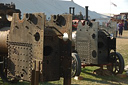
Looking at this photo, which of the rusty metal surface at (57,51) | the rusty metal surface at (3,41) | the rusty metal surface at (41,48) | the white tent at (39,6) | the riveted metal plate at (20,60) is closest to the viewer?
the rusty metal surface at (41,48)

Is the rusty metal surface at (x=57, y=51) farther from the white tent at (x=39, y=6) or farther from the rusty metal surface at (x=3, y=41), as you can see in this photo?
the white tent at (x=39, y=6)

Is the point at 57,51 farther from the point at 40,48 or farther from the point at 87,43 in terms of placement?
the point at 87,43

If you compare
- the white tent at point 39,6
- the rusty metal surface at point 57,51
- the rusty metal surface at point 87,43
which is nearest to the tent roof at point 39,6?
the white tent at point 39,6

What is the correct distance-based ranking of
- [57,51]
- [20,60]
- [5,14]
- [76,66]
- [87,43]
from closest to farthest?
[57,51] < [20,60] < [5,14] < [76,66] < [87,43]

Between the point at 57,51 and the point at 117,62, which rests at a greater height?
the point at 57,51

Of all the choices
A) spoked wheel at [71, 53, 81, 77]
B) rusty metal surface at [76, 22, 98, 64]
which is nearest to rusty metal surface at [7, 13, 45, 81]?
spoked wheel at [71, 53, 81, 77]

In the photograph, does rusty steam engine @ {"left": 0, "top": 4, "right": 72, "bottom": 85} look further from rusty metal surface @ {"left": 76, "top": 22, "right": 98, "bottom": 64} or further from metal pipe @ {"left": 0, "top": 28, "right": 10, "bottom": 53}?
rusty metal surface @ {"left": 76, "top": 22, "right": 98, "bottom": 64}

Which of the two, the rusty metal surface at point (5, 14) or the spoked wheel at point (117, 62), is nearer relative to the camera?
the rusty metal surface at point (5, 14)

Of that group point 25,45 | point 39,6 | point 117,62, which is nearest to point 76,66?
point 117,62

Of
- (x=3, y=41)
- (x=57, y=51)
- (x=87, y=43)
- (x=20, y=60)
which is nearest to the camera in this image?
(x=57, y=51)

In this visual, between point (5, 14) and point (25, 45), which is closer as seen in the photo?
point (25, 45)

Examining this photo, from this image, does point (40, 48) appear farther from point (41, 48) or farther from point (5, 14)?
point (5, 14)

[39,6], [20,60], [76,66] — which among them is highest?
[39,6]

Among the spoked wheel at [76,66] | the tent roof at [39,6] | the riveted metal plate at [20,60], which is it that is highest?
the tent roof at [39,6]
